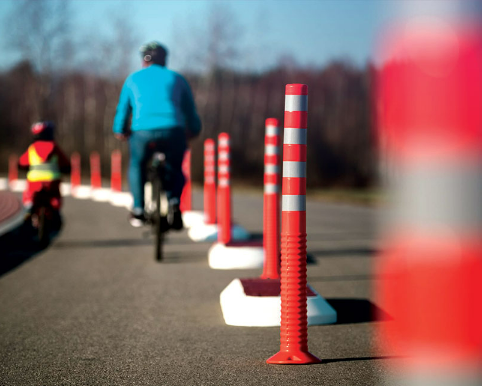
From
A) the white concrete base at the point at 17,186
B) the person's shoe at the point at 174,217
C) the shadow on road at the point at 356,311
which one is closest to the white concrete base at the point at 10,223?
the person's shoe at the point at 174,217

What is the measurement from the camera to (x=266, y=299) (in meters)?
5.26

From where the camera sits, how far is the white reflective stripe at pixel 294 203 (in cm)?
405

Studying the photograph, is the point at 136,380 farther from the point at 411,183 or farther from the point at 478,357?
the point at 411,183

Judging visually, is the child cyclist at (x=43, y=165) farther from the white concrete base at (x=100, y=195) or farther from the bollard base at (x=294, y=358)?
the white concrete base at (x=100, y=195)

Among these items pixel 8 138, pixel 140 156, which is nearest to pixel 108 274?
pixel 140 156

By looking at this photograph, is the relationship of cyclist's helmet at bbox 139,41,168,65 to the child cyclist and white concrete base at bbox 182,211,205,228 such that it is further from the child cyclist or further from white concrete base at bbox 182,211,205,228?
white concrete base at bbox 182,211,205,228

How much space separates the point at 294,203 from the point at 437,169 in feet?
9.41

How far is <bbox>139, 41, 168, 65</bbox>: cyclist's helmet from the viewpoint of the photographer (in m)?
8.08

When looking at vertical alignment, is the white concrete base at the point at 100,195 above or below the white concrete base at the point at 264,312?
below

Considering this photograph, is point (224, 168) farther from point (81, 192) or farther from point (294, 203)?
point (81, 192)

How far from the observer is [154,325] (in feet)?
17.2

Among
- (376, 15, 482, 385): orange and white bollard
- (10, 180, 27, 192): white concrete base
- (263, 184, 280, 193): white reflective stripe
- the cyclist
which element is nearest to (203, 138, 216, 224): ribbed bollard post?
the cyclist

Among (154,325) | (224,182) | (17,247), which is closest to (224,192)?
(224,182)

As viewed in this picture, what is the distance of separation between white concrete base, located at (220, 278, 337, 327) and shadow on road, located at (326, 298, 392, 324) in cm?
16
